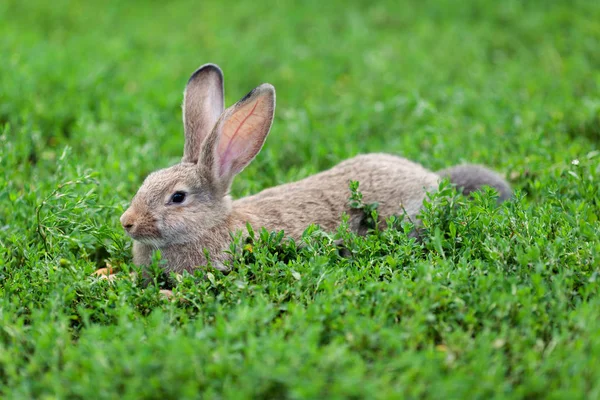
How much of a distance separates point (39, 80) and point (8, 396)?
4922 mm

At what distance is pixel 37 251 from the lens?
14.7 ft

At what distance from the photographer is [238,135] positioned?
4.88 metres

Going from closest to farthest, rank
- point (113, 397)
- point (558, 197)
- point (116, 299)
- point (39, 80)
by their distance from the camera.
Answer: point (113, 397)
point (116, 299)
point (558, 197)
point (39, 80)

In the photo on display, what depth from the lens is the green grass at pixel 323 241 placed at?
3.17 m

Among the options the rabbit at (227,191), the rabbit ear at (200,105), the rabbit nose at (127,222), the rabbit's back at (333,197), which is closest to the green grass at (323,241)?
the rabbit nose at (127,222)

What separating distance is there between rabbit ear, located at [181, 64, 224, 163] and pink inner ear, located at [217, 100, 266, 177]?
1.00ft

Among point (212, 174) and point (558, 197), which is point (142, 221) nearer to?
point (212, 174)

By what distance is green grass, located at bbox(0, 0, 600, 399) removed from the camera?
317 centimetres

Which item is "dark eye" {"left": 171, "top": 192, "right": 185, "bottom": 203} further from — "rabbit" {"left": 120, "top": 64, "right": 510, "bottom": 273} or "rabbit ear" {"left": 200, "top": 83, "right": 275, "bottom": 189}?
"rabbit ear" {"left": 200, "top": 83, "right": 275, "bottom": 189}

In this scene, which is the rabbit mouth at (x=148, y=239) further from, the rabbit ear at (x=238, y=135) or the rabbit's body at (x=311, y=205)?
the rabbit ear at (x=238, y=135)

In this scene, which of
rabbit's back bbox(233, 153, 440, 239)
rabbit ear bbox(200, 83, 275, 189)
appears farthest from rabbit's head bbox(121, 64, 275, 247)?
rabbit's back bbox(233, 153, 440, 239)

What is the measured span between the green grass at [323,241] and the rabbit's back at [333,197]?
0.42 metres

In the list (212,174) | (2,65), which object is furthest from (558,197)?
(2,65)

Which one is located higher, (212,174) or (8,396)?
(212,174)
